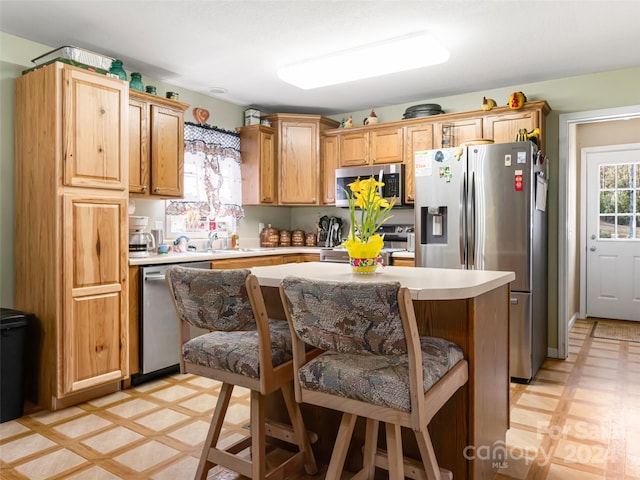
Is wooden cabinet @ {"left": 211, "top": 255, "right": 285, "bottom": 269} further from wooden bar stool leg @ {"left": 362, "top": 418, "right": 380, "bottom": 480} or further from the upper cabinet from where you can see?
wooden bar stool leg @ {"left": 362, "top": 418, "right": 380, "bottom": 480}

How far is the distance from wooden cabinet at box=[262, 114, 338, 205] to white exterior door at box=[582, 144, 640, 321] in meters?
3.37

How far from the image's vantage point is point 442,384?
1.43 m

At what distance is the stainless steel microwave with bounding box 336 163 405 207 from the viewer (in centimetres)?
431

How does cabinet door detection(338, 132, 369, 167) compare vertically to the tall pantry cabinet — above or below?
above

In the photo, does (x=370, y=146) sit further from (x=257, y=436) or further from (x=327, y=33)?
(x=257, y=436)

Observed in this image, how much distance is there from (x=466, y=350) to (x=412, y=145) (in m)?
2.93

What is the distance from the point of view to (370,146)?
14.9 feet

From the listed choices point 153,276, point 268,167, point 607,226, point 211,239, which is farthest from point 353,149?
point 607,226

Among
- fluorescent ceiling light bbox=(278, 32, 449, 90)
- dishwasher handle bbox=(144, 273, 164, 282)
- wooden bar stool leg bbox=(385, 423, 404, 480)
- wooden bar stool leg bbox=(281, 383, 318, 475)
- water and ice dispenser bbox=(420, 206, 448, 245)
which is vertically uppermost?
fluorescent ceiling light bbox=(278, 32, 449, 90)

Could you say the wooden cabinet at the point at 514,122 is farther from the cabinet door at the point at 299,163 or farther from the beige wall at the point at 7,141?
the beige wall at the point at 7,141

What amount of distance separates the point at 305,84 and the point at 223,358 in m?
2.70

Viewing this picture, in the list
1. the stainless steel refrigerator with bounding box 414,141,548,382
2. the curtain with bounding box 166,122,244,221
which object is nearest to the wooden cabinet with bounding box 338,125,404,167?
the stainless steel refrigerator with bounding box 414,141,548,382

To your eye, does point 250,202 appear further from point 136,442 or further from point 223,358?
point 223,358

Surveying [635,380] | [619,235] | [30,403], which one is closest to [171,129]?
[30,403]
